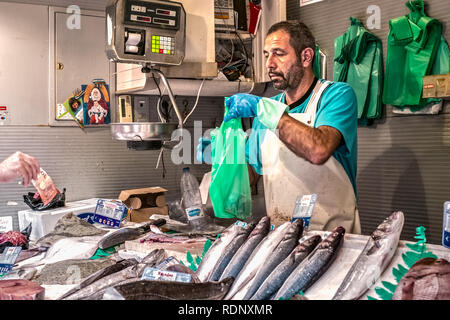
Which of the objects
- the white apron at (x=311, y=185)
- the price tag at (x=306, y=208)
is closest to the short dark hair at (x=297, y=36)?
A: the white apron at (x=311, y=185)

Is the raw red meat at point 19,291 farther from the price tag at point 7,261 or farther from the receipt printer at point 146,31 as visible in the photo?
the receipt printer at point 146,31

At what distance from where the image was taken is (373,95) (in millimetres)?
3572

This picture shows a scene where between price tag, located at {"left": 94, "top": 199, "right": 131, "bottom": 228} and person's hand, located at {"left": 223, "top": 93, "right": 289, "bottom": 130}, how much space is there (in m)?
0.98

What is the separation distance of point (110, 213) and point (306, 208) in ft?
4.85

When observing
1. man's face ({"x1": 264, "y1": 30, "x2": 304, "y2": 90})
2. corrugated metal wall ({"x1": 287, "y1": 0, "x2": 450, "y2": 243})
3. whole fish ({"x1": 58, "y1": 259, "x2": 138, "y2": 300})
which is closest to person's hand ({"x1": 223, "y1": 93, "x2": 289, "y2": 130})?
man's face ({"x1": 264, "y1": 30, "x2": 304, "y2": 90})

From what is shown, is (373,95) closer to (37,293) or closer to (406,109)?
(406,109)

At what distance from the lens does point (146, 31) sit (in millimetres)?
3254

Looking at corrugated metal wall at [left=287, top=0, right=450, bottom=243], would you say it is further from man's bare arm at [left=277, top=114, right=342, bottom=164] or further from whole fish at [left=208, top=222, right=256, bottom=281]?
whole fish at [left=208, top=222, right=256, bottom=281]

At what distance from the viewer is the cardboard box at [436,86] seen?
303cm

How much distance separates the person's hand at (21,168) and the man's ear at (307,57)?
1.73m

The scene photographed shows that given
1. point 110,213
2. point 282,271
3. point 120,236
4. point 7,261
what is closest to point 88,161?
point 110,213

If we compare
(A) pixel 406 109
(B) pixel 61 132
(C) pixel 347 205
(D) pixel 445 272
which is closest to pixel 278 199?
(C) pixel 347 205

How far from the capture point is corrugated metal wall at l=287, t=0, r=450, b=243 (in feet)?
10.7
